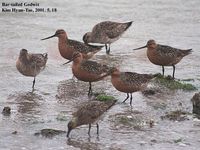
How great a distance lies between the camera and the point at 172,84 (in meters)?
12.4

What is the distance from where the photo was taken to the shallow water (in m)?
9.20

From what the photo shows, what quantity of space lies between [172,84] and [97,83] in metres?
1.64

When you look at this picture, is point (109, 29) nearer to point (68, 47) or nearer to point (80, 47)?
point (80, 47)

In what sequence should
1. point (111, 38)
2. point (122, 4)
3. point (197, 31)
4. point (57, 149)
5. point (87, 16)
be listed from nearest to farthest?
point (57, 149)
point (111, 38)
point (197, 31)
point (87, 16)
point (122, 4)

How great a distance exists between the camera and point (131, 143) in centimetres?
904

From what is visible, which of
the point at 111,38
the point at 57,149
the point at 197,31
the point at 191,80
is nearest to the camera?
the point at 57,149

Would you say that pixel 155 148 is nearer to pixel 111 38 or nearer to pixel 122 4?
pixel 111 38

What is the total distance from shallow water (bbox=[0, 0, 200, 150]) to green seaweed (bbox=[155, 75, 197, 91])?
21 centimetres

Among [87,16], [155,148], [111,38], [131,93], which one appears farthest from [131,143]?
[87,16]

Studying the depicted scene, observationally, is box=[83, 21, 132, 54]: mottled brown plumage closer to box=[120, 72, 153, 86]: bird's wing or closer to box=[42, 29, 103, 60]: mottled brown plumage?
box=[42, 29, 103, 60]: mottled brown plumage

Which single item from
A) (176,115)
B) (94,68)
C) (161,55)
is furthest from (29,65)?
(176,115)

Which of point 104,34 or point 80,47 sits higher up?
point 104,34

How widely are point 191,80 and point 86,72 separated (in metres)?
2.59

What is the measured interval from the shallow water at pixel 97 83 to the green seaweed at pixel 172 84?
0.70 feet
